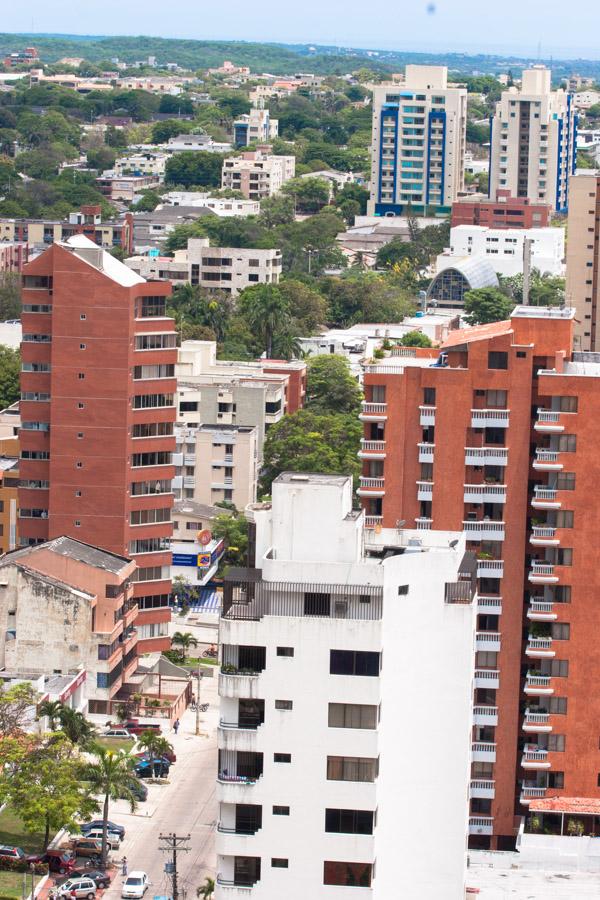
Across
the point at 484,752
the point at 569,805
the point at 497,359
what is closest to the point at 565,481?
the point at 497,359

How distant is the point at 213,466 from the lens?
9788 centimetres

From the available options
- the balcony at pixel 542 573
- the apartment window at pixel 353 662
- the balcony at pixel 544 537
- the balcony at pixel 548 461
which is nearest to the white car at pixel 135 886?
Answer: the balcony at pixel 542 573

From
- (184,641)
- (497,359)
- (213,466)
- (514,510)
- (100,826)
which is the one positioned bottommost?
(100,826)

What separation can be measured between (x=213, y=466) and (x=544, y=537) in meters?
44.1

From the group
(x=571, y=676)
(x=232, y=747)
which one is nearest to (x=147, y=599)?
(x=571, y=676)

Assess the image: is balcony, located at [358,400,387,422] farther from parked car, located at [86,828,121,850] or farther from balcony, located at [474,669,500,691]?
parked car, located at [86,828,121,850]

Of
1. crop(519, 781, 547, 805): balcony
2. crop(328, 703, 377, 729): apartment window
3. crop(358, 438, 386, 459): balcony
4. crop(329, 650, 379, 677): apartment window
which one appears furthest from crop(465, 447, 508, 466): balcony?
crop(328, 703, 377, 729): apartment window

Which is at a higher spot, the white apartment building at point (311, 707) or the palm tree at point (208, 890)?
the white apartment building at point (311, 707)

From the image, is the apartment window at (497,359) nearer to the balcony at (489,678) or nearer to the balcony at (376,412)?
the balcony at (376,412)

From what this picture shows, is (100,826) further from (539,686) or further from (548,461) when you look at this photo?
(548,461)

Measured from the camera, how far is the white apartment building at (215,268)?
150250mm

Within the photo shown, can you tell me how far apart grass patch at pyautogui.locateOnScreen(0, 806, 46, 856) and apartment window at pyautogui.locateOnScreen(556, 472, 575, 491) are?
1536cm

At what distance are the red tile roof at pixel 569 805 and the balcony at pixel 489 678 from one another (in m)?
2.73

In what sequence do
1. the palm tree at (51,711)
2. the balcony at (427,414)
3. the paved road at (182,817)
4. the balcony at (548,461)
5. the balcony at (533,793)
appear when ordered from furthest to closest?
the palm tree at (51,711) < the paved road at (182,817) < the balcony at (427,414) < the balcony at (533,793) < the balcony at (548,461)
